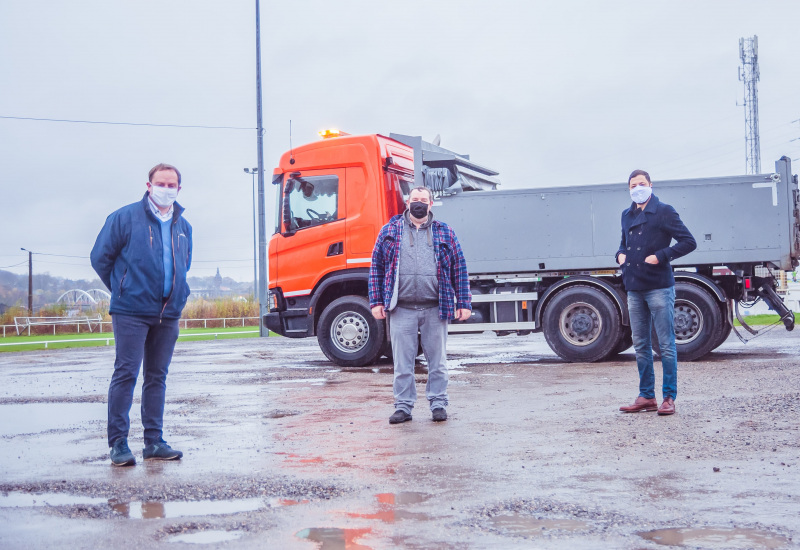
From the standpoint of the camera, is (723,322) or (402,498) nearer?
(402,498)

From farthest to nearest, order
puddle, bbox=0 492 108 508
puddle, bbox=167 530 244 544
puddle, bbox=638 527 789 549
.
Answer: puddle, bbox=0 492 108 508
puddle, bbox=167 530 244 544
puddle, bbox=638 527 789 549

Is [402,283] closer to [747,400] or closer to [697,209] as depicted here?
[747,400]

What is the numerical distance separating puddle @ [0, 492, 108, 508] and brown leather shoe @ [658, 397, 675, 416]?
443 centimetres

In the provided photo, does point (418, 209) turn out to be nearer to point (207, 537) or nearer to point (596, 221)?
point (207, 537)

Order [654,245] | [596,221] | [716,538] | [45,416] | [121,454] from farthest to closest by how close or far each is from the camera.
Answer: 1. [596,221]
2. [45,416]
3. [654,245]
4. [121,454]
5. [716,538]

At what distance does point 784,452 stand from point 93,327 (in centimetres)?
4245

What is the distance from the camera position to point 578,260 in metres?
13.2

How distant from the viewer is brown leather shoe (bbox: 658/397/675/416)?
24.0 feet

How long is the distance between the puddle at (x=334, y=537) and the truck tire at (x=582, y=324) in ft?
31.1

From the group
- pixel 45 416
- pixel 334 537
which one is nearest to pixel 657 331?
pixel 334 537

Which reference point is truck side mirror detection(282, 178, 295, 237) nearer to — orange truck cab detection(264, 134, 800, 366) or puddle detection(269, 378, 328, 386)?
orange truck cab detection(264, 134, 800, 366)

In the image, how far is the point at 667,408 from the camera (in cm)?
732

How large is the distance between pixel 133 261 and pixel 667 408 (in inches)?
167

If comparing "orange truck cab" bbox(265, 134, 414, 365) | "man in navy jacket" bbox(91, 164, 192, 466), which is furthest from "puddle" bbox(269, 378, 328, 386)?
"man in navy jacket" bbox(91, 164, 192, 466)
